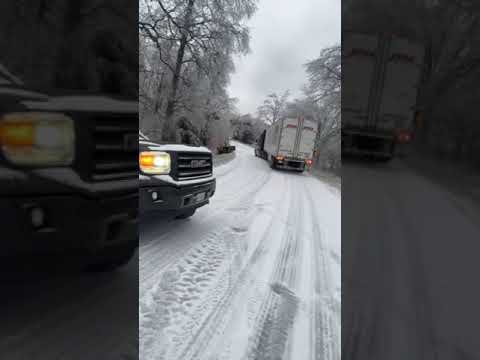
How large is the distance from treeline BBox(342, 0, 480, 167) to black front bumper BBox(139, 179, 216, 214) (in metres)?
0.71

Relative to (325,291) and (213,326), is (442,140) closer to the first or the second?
(325,291)

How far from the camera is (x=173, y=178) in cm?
92

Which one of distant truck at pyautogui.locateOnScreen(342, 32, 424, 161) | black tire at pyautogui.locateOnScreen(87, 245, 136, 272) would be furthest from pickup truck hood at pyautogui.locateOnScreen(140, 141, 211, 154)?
distant truck at pyautogui.locateOnScreen(342, 32, 424, 161)

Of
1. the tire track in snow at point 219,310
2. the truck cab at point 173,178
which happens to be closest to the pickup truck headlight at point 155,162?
the truck cab at point 173,178

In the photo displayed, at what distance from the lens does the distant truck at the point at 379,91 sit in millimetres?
618

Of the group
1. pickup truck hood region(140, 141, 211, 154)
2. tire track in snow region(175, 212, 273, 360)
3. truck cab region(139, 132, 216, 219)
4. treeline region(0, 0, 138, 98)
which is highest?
treeline region(0, 0, 138, 98)

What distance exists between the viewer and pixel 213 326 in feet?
3.06

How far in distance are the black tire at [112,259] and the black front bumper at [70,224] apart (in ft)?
0.09

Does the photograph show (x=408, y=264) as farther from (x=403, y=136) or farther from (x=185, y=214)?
(x=185, y=214)

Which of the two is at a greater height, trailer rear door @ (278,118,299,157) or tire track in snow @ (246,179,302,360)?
trailer rear door @ (278,118,299,157)

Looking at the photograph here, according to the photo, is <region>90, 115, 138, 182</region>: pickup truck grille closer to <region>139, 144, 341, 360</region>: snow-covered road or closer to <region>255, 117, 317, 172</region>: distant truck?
<region>139, 144, 341, 360</region>: snow-covered road

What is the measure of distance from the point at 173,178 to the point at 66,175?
0.34 m

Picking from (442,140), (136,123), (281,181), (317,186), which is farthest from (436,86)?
(136,123)

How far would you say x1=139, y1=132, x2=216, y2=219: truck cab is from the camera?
839 millimetres
